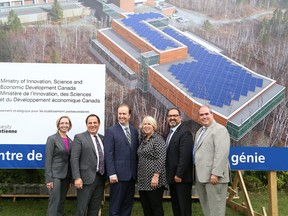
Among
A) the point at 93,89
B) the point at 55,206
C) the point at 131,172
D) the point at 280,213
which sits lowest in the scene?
the point at 280,213

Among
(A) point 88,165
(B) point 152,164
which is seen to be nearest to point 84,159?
(A) point 88,165

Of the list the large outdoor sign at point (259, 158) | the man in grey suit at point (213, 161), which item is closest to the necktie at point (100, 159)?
the man in grey suit at point (213, 161)

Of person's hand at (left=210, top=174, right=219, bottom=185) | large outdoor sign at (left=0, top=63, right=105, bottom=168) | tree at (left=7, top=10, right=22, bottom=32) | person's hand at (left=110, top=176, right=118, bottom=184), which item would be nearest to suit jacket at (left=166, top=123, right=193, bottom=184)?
person's hand at (left=210, top=174, right=219, bottom=185)

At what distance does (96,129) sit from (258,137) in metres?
1.72

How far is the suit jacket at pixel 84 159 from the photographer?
405 cm

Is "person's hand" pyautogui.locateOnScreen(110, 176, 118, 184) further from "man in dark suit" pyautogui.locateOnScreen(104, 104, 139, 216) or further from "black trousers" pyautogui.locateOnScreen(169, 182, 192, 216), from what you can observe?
"black trousers" pyautogui.locateOnScreen(169, 182, 192, 216)

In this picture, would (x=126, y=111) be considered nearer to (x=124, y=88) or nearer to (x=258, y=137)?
(x=124, y=88)

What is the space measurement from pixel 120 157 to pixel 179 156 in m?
0.57

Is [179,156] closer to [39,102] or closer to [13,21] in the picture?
[39,102]

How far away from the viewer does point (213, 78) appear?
4.51m

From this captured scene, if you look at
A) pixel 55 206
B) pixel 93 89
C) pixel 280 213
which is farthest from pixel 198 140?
pixel 280 213

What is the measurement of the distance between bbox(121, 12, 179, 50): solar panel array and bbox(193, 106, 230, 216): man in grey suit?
0.99 meters

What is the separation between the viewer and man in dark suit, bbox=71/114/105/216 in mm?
4059

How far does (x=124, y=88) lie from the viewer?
4570 mm
